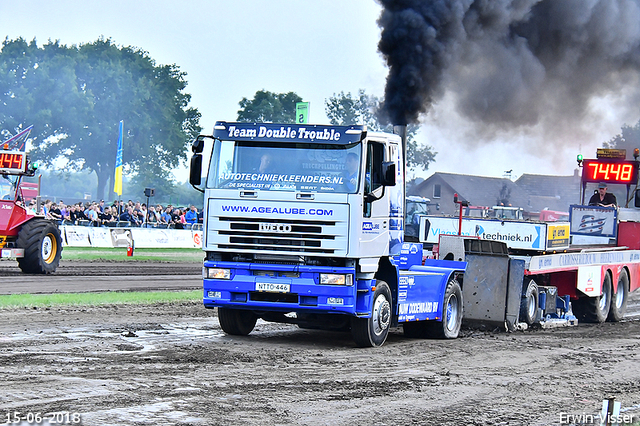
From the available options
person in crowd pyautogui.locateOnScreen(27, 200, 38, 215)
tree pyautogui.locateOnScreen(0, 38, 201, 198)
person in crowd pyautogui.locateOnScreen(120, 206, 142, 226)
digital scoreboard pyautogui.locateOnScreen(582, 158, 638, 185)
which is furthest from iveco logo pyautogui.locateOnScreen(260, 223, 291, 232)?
tree pyautogui.locateOnScreen(0, 38, 201, 198)

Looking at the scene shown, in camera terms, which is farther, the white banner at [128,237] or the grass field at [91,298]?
the white banner at [128,237]

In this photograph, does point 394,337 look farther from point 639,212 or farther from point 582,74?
point 582,74

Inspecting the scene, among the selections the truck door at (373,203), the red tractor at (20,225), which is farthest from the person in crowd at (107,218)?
the truck door at (373,203)

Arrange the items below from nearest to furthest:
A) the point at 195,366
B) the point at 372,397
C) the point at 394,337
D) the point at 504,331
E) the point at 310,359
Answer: the point at 372,397, the point at 195,366, the point at 310,359, the point at 394,337, the point at 504,331

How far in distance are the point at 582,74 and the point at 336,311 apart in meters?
13.7

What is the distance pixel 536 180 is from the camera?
8544cm

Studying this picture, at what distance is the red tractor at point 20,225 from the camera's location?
65.5ft

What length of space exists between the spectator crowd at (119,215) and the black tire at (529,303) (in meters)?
16.6

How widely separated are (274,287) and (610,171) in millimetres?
11391

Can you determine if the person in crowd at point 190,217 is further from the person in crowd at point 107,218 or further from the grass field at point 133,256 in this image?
the person in crowd at point 107,218

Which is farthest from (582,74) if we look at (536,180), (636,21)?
(536,180)

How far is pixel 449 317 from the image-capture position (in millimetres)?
13234

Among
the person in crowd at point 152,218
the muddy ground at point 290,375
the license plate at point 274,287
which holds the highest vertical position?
the person in crowd at point 152,218

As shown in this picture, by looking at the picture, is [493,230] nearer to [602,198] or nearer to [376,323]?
[376,323]
